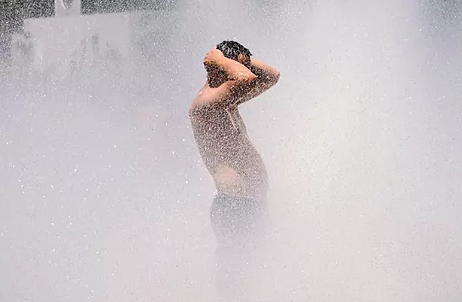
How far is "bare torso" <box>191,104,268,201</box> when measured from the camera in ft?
8.02

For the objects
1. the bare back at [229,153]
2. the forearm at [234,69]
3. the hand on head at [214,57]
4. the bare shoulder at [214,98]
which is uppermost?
the hand on head at [214,57]

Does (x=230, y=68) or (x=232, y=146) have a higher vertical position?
(x=230, y=68)

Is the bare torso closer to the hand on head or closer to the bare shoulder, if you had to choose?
the bare shoulder

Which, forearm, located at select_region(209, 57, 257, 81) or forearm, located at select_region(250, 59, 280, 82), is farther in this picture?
forearm, located at select_region(250, 59, 280, 82)

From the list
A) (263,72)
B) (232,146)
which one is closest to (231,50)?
(263,72)

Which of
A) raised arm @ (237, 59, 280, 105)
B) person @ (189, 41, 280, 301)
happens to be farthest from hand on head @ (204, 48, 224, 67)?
raised arm @ (237, 59, 280, 105)

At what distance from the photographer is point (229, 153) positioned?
2.49 m

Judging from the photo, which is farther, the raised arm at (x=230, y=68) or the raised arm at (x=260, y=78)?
the raised arm at (x=260, y=78)

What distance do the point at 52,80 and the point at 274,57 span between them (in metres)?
1.28

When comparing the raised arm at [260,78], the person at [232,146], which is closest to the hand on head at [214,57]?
the person at [232,146]

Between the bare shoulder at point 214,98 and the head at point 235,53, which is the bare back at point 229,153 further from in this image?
the head at point 235,53

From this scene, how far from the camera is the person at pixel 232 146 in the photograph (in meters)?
2.40

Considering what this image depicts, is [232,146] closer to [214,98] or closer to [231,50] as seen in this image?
[214,98]

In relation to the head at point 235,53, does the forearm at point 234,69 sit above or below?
below
